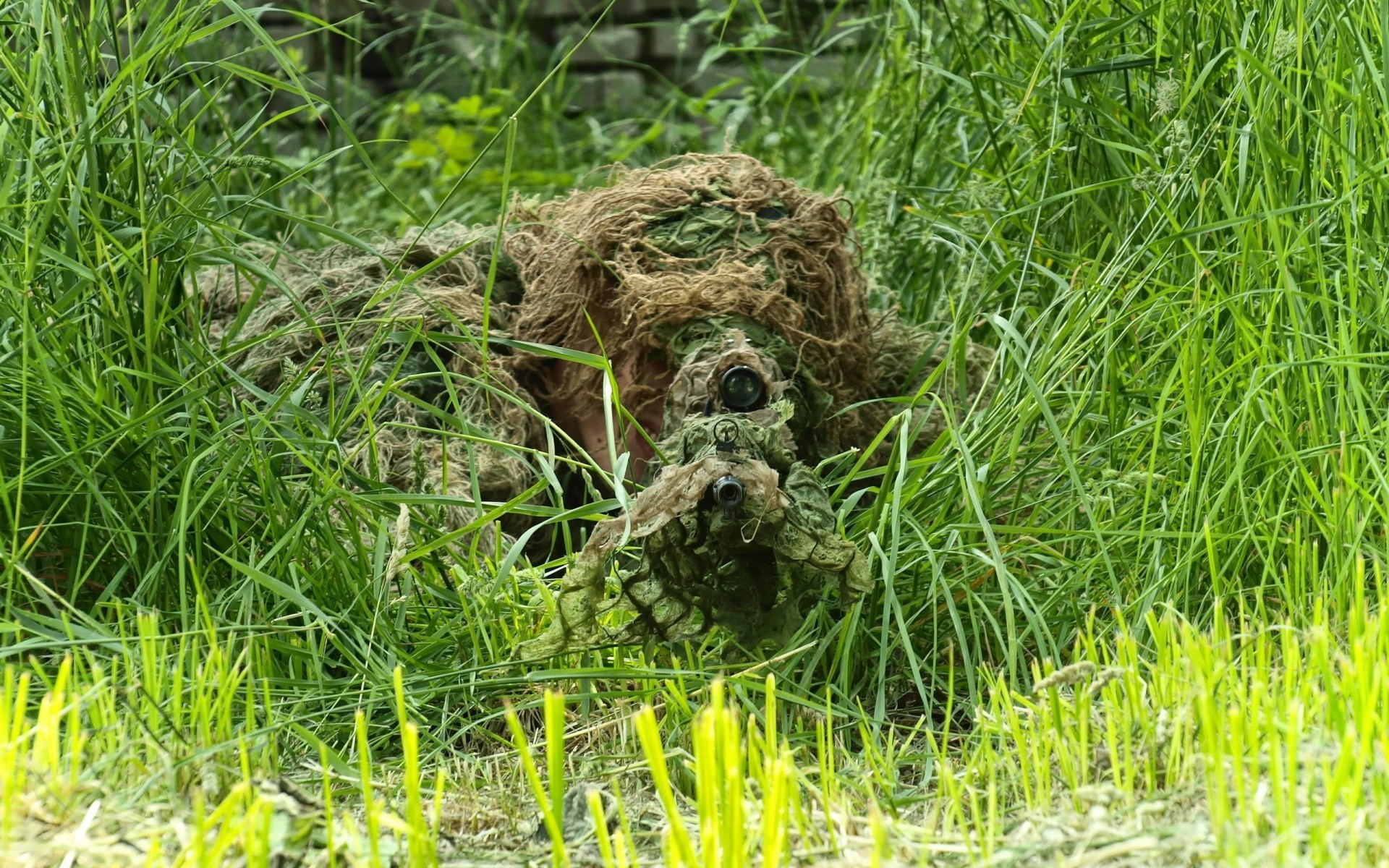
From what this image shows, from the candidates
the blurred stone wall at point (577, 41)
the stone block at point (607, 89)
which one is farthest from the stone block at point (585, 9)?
the stone block at point (607, 89)

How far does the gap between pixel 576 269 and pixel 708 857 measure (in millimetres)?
1373

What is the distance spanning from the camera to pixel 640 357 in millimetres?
2193

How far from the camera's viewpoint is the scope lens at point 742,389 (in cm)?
183

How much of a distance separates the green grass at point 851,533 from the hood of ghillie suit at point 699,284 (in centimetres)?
28

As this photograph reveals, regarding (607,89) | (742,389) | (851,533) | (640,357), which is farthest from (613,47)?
(851,533)

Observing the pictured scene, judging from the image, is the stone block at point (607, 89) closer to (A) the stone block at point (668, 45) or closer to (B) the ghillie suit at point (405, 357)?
(A) the stone block at point (668, 45)

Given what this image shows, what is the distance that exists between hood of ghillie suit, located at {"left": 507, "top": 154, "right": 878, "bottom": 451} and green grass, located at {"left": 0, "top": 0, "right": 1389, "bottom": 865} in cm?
28

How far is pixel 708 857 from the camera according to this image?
1.04 metres

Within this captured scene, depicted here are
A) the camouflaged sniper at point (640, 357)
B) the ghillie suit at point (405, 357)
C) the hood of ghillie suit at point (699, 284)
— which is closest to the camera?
the camouflaged sniper at point (640, 357)

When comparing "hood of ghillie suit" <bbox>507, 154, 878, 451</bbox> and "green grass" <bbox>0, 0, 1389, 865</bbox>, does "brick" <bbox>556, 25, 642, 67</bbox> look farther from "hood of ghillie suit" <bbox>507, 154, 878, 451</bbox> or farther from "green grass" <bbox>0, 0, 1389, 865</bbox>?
"green grass" <bbox>0, 0, 1389, 865</bbox>

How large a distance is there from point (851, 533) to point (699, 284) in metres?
0.51

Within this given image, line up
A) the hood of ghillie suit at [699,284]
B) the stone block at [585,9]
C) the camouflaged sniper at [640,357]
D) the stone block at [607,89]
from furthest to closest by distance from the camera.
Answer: the stone block at [607,89]
the stone block at [585,9]
the hood of ghillie suit at [699,284]
the camouflaged sniper at [640,357]

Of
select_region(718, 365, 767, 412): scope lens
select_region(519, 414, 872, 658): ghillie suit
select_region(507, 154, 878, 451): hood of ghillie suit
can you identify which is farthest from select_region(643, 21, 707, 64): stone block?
select_region(519, 414, 872, 658): ghillie suit

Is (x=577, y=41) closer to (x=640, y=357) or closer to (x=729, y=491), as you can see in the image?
(x=640, y=357)
